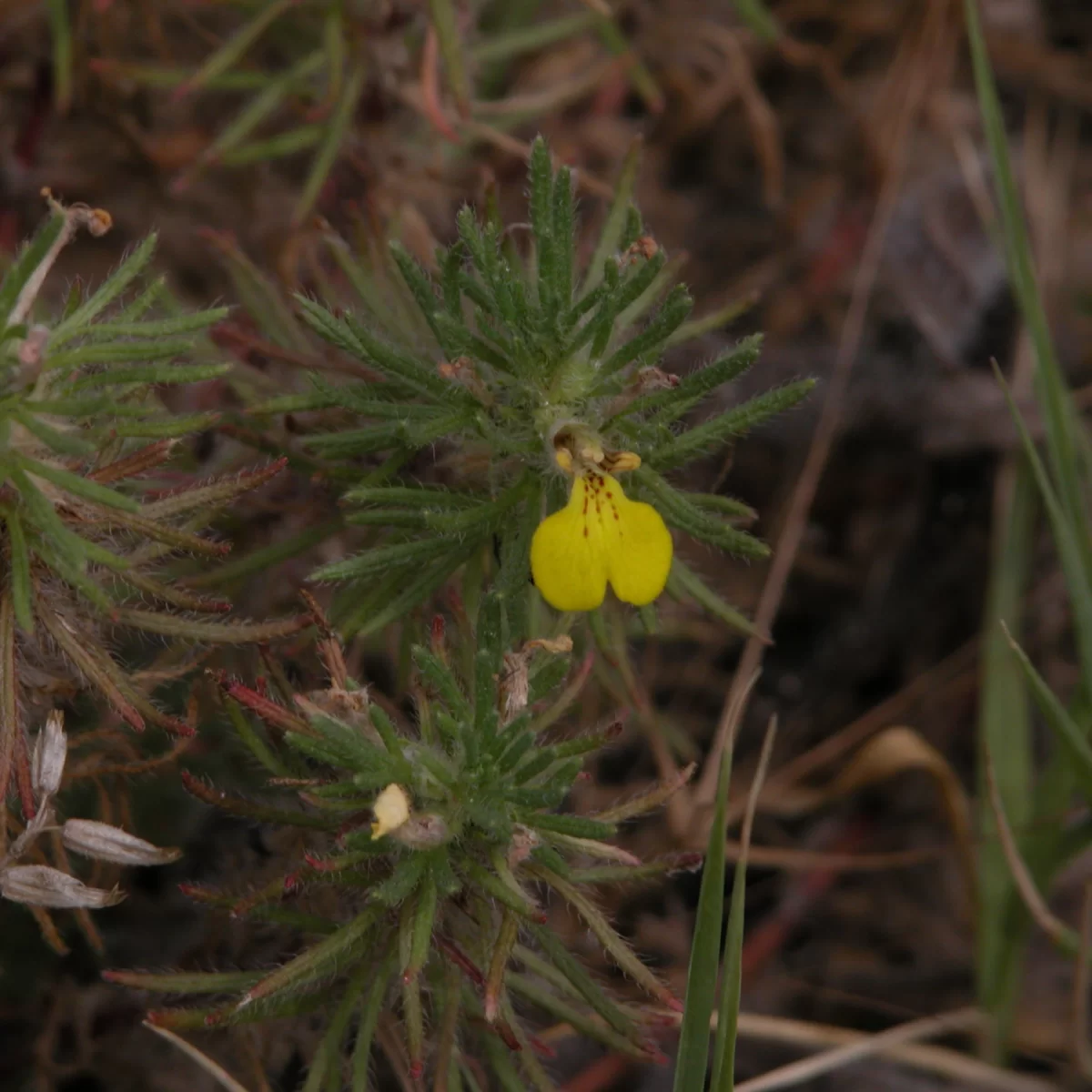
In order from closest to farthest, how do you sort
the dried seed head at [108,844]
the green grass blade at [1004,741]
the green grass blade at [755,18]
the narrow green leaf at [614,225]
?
the dried seed head at [108,844] → the narrow green leaf at [614,225] → the green grass blade at [1004,741] → the green grass blade at [755,18]

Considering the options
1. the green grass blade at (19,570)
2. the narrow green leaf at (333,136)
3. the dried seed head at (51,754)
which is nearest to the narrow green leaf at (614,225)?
the narrow green leaf at (333,136)

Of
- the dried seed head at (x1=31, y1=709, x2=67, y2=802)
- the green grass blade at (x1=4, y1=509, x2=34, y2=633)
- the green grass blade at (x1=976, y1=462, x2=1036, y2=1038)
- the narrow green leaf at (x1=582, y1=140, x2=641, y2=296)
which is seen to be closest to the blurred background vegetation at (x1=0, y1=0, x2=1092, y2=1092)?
the green grass blade at (x1=976, y1=462, x2=1036, y2=1038)

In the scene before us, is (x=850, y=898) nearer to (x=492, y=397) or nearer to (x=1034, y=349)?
(x=1034, y=349)

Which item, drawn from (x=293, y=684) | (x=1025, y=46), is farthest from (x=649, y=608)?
(x=1025, y=46)

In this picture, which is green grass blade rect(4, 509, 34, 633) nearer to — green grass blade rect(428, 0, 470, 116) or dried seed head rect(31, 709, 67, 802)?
dried seed head rect(31, 709, 67, 802)

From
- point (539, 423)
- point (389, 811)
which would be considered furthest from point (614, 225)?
point (389, 811)

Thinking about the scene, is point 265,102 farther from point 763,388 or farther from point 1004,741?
point 1004,741

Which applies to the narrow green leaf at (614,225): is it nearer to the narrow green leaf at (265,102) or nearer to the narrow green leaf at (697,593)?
the narrow green leaf at (697,593)
